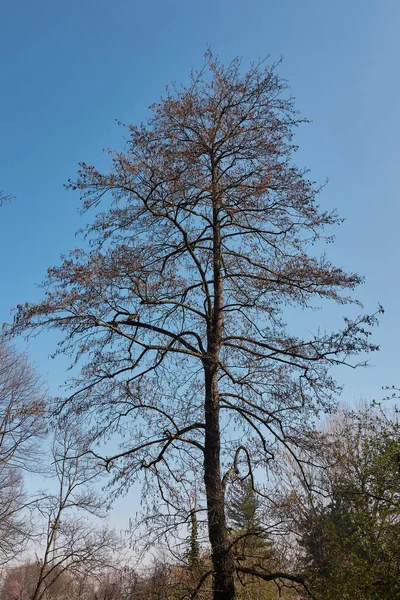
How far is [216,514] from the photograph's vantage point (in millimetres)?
6574

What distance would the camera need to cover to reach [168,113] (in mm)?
8148

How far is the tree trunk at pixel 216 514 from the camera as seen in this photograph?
6414mm

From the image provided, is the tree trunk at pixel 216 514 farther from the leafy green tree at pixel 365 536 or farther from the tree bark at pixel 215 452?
the leafy green tree at pixel 365 536

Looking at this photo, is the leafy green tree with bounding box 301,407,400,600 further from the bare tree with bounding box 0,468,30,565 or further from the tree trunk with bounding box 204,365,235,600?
the bare tree with bounding box 0,468,30,565

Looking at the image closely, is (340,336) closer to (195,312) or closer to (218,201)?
(195,312)

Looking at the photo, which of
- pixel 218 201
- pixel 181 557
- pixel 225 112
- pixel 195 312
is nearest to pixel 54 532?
pixel 181 557

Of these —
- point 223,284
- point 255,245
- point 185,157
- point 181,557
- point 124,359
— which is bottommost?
point 181,557

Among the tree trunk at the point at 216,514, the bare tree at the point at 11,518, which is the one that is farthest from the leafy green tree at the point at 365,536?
the bare tree at the point at 11,518

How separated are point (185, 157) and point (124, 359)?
336 centimetres

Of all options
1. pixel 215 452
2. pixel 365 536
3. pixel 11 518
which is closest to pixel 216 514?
pixel 215 452

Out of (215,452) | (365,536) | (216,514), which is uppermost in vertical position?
(215,452)

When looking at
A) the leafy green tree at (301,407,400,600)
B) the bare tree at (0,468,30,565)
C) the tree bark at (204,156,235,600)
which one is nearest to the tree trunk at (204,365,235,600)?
the tree bark at (204,156,235,600)

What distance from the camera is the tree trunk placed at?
641 cm

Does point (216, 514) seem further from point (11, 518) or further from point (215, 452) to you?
point (11, 518)
